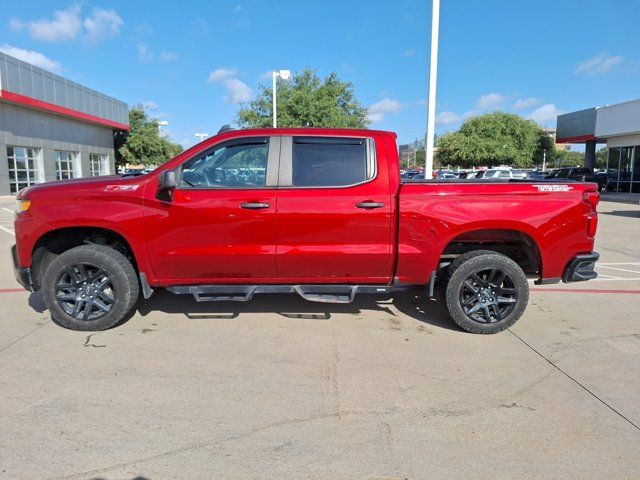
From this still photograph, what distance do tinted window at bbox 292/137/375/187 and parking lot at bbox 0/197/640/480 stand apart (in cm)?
156

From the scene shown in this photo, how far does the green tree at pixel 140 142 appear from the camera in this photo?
40.4 m

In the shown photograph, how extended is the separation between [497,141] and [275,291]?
4769cm

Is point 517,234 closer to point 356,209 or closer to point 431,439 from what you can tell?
point 356,209

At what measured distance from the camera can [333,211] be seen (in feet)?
14.6

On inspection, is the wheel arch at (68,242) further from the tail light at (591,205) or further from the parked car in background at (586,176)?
the parked car in background at (586,176)

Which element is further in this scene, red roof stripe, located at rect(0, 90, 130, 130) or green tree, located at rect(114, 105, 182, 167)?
green tree, located at rect(114, 105, 182, 167)

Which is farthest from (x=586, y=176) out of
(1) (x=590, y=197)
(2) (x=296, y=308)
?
(2) (x=296, y=308)

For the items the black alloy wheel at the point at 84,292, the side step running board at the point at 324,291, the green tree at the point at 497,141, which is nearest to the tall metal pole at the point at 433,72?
the side step running board at the point at 324,291

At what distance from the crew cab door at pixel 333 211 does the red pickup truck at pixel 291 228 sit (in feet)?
0.04

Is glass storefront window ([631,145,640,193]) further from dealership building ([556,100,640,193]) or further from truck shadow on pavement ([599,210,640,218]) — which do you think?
truck shadow on pavement ([599,210,640,218])

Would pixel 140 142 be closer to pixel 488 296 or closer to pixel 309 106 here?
pixel 309 106

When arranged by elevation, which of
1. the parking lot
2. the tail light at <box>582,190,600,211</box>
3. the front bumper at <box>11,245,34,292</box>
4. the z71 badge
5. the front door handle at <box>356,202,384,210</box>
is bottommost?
the parking lot

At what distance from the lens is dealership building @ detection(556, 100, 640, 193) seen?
2761 centimetres

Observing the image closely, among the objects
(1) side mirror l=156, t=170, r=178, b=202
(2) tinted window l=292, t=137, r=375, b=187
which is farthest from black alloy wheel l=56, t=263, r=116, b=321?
(2) tinted window l=292, t=137, r=375, b=187
